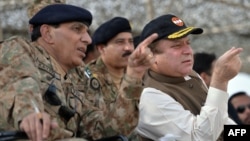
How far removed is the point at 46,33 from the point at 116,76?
181 centimetres

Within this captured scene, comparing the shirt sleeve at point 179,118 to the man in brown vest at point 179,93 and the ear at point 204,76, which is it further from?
the ear at point 204,76

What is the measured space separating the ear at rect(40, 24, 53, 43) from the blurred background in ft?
20.6

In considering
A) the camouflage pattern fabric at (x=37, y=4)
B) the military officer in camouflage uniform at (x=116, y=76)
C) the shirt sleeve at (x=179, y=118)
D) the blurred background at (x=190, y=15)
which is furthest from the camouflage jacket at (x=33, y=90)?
the blurred background at (x=190, y=15)

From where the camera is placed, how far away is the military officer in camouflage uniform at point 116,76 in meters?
4.54

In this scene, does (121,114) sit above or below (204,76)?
above

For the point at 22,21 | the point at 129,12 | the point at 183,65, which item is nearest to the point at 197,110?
the point at 183,65

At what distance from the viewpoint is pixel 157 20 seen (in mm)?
5684

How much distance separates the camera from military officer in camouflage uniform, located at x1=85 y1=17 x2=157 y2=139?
14.9ft

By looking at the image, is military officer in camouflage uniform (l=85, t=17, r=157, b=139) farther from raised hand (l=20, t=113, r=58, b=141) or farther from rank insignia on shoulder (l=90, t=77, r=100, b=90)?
raised hand (l=20, t=113, r=58, b=141)

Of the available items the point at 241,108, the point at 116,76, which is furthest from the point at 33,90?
the point at 241,108

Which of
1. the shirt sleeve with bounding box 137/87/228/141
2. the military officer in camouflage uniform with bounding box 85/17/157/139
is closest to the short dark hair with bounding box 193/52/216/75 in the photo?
the military officer in camouflage uniform with bounding box 85/17/157/139

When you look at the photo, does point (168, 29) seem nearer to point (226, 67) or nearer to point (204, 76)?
point (226, 67)

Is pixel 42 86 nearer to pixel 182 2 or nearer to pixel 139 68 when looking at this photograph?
pixel 139 68

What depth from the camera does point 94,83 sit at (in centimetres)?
565
